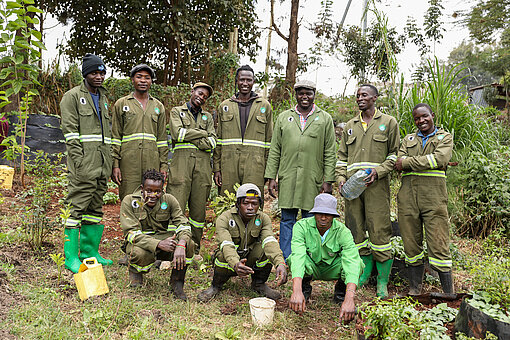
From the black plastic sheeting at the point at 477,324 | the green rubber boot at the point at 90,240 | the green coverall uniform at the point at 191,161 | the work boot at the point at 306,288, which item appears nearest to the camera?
the black plastic sheeting at the point at 477,324

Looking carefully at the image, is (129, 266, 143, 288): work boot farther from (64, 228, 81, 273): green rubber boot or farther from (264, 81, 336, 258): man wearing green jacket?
(264, 81, 336, 258): man wearing green jacket

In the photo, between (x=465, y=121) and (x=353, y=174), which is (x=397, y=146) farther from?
(x=465, y=121)

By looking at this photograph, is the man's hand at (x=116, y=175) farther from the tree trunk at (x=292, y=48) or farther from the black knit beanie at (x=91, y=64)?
the tree trunk at (x=292, y=48)

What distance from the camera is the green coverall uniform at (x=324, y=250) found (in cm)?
380

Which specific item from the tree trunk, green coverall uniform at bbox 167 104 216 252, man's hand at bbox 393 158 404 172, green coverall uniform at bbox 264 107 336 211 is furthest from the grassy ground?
the tree trunk

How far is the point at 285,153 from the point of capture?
4.90 metres

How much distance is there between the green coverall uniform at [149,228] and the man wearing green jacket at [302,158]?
1.27 m

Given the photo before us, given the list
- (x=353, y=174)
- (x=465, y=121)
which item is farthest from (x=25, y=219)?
(x=465, y=121)

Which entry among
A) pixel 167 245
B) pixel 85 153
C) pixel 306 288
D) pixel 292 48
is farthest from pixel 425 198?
pixel 292 48

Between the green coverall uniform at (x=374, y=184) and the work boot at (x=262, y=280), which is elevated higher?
the green coverall uniform at (x=374, y=184)

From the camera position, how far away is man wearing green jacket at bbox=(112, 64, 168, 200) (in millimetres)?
4863

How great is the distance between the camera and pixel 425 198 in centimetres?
429

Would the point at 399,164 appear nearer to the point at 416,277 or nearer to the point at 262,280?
the point at 416,277

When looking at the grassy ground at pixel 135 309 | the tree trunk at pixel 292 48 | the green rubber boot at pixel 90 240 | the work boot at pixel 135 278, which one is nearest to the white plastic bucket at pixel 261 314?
the grassy ground at pixel 135 309
